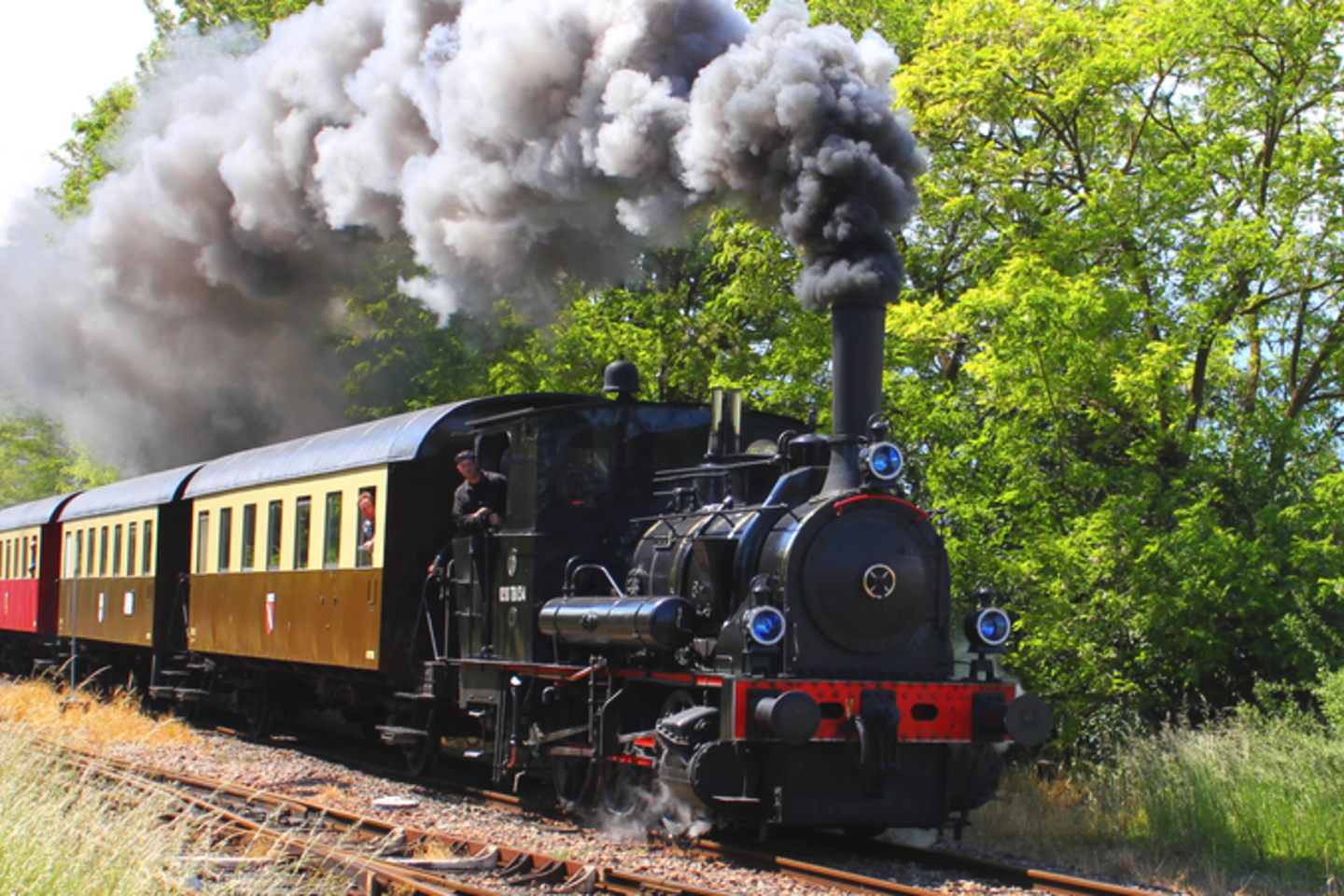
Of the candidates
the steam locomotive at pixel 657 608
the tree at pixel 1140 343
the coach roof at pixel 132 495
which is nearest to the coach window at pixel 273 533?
the steam locomotive at pixel 657 608

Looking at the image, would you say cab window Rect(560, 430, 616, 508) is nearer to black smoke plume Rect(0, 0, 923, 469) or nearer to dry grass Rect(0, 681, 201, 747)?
black smoke plume Rect(0, 0, 923, 469)

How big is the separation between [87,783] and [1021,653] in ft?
24.4

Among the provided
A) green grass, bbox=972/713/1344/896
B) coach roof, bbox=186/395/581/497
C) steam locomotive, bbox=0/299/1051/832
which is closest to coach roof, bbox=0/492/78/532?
coach roof, bbox=186/395/581/497

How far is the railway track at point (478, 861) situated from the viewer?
6027 millimetres

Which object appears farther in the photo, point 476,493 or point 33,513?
point 33,513

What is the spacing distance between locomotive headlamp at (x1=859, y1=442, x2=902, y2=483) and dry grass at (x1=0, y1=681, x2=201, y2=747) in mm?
8511

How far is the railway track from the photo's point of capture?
6027mm

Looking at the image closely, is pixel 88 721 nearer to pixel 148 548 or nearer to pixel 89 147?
pixel 148 548

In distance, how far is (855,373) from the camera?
23.3 ft

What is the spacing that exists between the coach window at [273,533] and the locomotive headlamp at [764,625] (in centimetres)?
671

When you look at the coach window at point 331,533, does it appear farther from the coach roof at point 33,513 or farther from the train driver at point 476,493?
the coach roof at point 33,513

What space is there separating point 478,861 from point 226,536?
768 centimetres

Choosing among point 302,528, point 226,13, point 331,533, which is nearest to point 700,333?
point 302,528

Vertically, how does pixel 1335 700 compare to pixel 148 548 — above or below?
below
